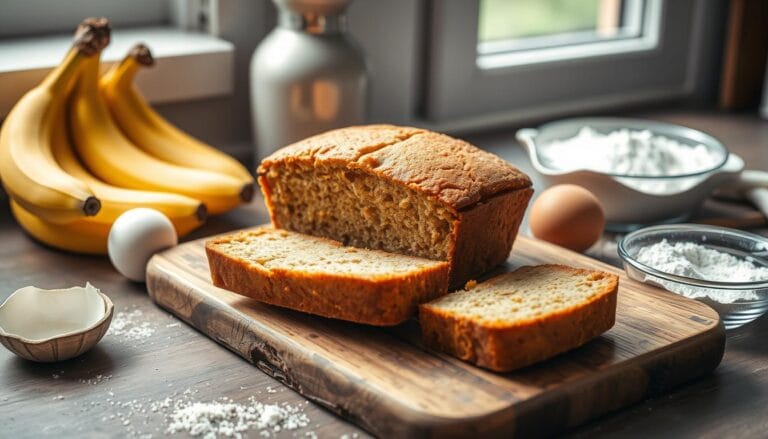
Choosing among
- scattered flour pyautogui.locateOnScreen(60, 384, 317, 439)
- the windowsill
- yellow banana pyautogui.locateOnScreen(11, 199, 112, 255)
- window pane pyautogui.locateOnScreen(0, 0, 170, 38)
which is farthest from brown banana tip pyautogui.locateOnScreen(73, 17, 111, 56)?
scattered flour pyautogui.locateOnScreen(60, 384, 317, 439)

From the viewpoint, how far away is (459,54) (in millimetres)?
2154

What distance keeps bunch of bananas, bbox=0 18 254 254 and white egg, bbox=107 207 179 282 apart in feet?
0.16

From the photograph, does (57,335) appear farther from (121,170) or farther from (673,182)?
(673,182)

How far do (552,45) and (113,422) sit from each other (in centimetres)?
168

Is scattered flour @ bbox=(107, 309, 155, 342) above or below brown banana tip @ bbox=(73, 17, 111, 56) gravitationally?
below

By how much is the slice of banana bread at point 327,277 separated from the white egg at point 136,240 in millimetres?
135

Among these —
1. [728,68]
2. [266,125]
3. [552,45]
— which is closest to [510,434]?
[266,125]

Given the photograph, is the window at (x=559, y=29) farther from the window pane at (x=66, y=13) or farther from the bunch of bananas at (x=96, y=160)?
the bunch of bananas at (x=96, y=160)

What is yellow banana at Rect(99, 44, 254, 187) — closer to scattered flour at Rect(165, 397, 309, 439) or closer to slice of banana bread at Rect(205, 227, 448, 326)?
slice of banana bread at Rect(205, 227, 448, 326)

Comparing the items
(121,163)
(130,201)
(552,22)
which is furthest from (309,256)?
(552,22)

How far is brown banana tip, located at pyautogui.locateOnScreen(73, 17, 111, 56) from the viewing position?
1.53 meters

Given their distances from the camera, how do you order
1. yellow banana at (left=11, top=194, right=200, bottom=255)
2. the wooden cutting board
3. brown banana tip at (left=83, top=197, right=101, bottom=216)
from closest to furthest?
the wooden cutting board → brown banana tip at (left=83, top=197, right=101, bottom=216) → yellow banana at (left=11, top=194, right=200, bottom=255)

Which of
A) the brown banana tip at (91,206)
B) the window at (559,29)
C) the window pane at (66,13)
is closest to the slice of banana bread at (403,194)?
the brown banana tip at (91,206)

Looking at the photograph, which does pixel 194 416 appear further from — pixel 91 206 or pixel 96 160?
pixel 96 160
